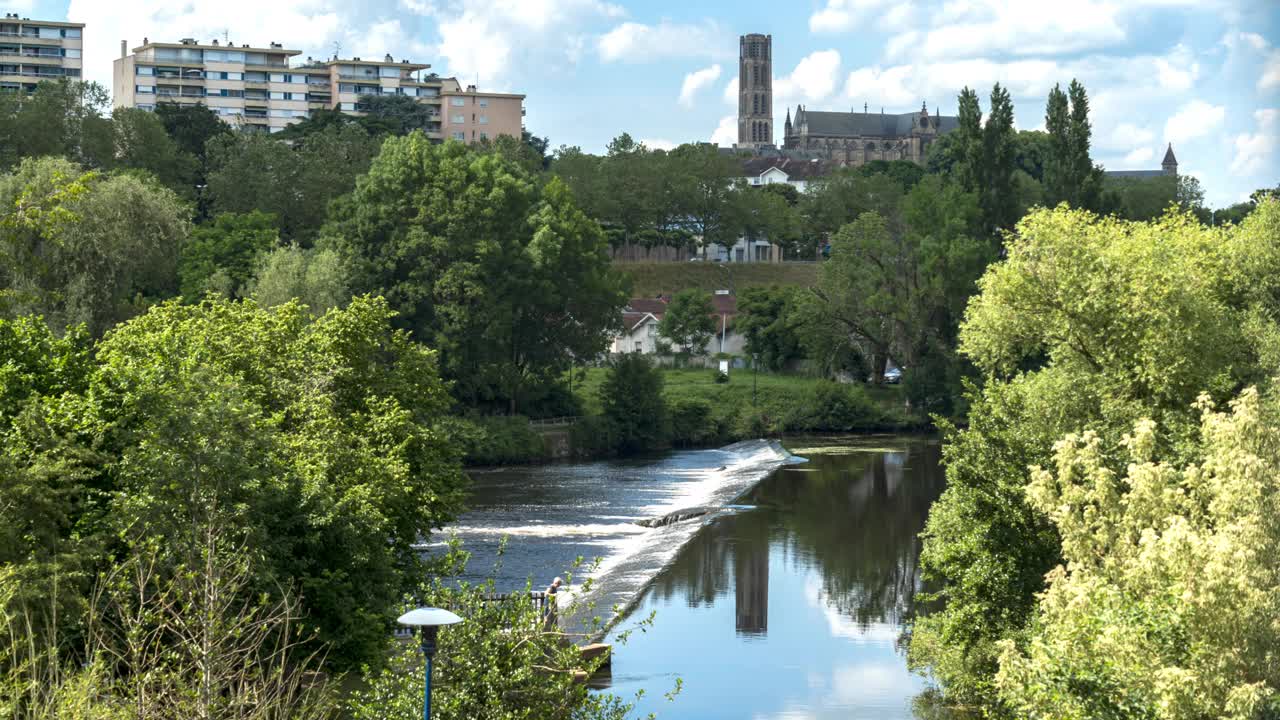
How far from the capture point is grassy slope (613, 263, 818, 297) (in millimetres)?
127500

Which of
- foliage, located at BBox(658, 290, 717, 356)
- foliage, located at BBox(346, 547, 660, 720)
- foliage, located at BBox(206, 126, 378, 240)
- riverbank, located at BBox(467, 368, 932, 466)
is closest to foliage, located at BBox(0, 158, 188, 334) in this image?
riverbank, located at BBox(467, 368, 932, 466)

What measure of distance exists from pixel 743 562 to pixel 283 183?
55345 millimetres

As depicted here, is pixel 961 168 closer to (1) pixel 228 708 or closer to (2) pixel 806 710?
(2) pixel 806 710

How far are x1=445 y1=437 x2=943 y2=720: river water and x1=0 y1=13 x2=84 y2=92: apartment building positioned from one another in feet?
284

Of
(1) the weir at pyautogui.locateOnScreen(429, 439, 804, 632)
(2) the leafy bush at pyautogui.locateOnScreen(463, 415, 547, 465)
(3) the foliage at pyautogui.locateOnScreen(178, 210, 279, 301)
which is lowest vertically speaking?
(1) the weir at pyautogui.locateOnScreen(429, 439, 804, 632)

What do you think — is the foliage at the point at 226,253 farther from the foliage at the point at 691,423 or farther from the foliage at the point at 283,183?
the foliage at the point at 691,423

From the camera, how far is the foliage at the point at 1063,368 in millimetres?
28703

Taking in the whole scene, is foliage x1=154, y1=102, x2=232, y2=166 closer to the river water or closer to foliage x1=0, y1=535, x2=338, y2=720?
the river water

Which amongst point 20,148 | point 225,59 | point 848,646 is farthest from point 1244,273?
point 225,59

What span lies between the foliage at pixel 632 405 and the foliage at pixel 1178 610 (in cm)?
5502

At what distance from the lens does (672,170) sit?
131 meters

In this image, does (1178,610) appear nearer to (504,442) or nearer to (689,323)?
(504,442)

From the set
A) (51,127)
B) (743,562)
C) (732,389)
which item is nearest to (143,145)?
(51,127)

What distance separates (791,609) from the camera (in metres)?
39.8
